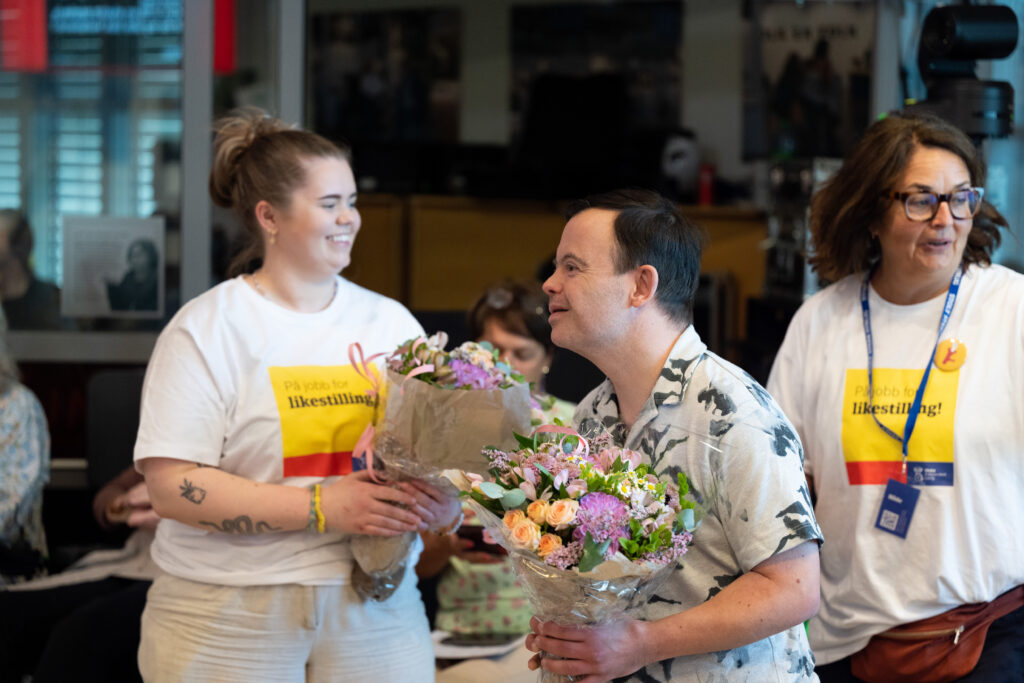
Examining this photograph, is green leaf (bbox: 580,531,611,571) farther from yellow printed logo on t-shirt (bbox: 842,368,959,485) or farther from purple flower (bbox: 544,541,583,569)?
yellow printed logo on t-shirt (bbox: 842,368,959,485)

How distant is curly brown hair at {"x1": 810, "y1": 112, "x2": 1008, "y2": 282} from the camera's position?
233cm

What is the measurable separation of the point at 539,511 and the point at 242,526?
0.88m

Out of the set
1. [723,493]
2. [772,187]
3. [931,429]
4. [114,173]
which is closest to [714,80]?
[772,187]

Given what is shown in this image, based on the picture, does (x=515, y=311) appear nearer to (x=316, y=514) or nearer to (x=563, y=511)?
(x=316, y=514)

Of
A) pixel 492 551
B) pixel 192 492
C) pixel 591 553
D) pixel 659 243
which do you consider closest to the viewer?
pixel 591 553

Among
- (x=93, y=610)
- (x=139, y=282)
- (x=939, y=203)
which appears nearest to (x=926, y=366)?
(x=939, y=203)

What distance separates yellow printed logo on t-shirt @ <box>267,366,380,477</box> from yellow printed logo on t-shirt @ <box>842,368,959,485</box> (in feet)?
3.49

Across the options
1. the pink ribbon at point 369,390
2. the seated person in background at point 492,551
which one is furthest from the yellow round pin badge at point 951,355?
the pink ribbon at point 369,390

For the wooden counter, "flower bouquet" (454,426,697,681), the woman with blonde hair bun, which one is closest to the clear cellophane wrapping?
"flower bouquet" (454,426,697,681)

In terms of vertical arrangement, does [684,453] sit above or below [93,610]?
above

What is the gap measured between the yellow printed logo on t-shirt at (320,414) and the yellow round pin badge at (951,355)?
123 cm

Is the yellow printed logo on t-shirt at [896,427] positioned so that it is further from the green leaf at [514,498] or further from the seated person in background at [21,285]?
the seated person in background at [21,285]

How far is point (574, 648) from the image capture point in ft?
5.27

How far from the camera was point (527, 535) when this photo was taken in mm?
1522
